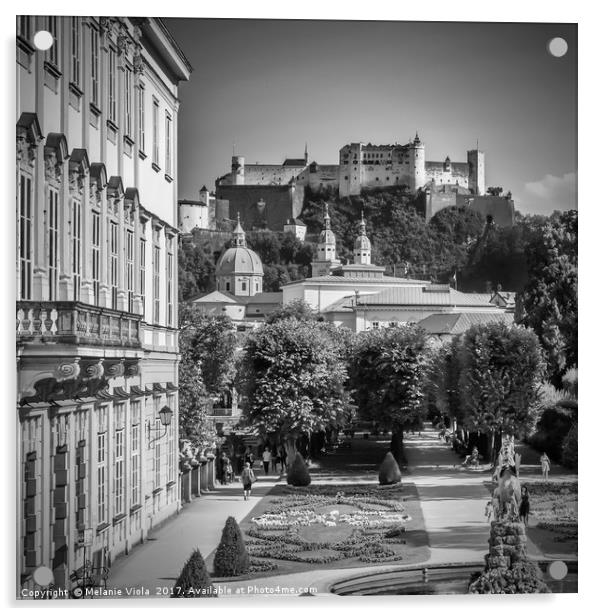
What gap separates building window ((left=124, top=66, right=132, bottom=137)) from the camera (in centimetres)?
1358

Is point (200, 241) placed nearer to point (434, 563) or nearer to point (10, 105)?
point (10, 105)

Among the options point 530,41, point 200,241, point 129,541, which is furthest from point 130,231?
point 530,41

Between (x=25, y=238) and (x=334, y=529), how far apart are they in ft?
16.0

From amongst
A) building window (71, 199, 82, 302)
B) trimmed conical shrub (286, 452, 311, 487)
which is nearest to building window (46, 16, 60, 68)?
building window (71, 199, 82, 302)

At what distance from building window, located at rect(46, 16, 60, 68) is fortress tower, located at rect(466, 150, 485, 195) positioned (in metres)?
5.20

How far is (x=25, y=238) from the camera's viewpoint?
11586 millimetres

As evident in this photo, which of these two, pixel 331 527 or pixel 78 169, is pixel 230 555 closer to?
pixel 331 527

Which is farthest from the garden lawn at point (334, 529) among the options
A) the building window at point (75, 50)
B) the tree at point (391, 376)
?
the building window at point (75, 50)

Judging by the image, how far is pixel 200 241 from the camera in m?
15.7

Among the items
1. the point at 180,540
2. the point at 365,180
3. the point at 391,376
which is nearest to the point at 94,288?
the point at 180,540

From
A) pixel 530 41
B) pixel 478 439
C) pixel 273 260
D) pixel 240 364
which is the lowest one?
pixel 478 439

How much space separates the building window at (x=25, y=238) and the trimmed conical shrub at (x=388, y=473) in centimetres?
533

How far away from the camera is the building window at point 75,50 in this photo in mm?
12289
